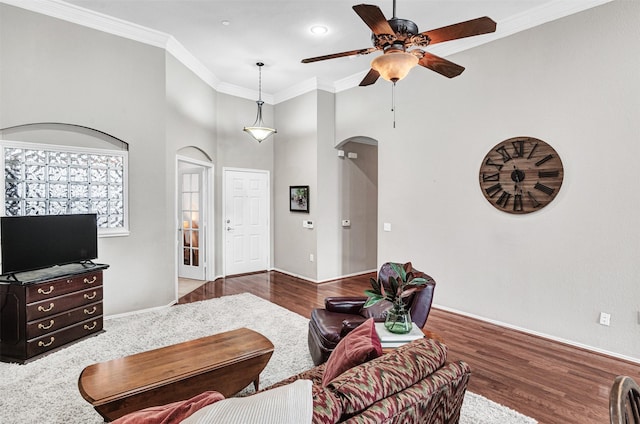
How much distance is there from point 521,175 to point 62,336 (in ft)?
16.7

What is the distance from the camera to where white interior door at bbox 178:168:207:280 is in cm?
620

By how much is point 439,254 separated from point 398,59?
9.77ft

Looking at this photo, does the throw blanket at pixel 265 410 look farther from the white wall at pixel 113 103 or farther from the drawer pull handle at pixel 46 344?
the white wall at pixel 113 103

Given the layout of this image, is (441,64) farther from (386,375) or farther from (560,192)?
(386,375)

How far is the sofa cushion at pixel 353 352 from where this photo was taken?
1544 mm

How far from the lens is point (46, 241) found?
135 inches

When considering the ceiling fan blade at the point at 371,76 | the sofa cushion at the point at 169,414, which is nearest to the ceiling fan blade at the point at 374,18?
the ceiling fan blade at the point at 371,76

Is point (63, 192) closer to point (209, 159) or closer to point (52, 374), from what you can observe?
point (52, 374)

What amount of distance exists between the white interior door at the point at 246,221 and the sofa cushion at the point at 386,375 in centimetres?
548

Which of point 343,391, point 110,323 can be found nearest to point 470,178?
point 343,391

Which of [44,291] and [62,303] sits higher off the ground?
[44,291]

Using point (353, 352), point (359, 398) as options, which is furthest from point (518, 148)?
point (359, 398)

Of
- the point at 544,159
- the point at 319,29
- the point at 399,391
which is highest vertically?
the point at 319,29

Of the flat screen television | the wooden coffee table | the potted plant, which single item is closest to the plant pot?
the potted plant
